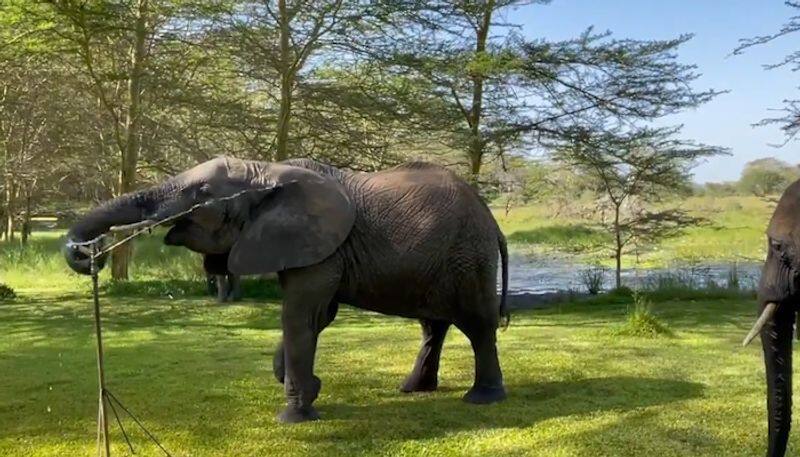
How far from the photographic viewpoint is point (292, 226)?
4633mm

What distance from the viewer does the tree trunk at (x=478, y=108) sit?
44.4 ft

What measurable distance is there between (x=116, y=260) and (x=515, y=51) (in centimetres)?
774

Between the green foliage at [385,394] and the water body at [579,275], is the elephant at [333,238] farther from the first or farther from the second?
→ the water body at [579,275]

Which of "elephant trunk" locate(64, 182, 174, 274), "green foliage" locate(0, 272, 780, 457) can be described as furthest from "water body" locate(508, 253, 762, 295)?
"elephant trunk" locate(64, 182, 174, 274)

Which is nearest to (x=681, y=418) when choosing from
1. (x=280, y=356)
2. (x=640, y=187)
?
(x=280, y=356)

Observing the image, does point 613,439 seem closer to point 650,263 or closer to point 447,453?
point 447,453

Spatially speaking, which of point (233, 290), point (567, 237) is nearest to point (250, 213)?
point (233, 290)

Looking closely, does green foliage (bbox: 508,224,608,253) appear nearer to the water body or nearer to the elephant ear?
the water body

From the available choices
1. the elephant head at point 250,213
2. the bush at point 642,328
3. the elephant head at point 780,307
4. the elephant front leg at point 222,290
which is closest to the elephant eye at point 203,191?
the elephant head at point 250,213

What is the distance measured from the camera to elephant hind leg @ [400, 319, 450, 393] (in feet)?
18.1

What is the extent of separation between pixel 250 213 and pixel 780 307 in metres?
2.79

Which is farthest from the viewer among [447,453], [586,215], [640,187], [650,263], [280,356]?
[650,263]

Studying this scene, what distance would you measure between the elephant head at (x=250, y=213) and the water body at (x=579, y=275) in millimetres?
10021

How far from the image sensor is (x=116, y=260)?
1424 centimetres
